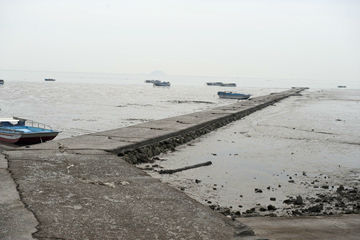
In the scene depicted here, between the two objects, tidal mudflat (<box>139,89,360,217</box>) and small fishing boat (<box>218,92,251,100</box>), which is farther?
small fishing boat (<box>218,92,251,100</box>)

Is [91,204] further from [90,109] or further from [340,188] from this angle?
[90,109]

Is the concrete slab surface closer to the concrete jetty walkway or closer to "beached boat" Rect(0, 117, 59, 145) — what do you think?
the concrete jetty walkway

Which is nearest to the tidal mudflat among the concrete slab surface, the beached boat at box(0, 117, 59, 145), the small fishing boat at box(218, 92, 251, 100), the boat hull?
the concrete slab surface

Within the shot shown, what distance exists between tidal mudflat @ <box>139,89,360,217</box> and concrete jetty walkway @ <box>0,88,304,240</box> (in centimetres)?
141

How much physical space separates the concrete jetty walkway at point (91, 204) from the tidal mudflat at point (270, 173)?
55.4 inches

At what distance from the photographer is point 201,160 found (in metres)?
10.1

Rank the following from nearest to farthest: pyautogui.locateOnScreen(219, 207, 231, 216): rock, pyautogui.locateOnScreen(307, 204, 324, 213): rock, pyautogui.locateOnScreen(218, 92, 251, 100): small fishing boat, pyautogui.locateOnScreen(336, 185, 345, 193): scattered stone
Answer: pyautogui.locateOnScreen(219, 207, 231, 216): rock, pyautogui.locateOnScreen(307, 204, 324, 213): rock, pyautogui.locateOnScreen(336, 185, 345, 193): scattered stone, pyautogui.locateOnScreen(218, 92, 251, 100): small fishing boat

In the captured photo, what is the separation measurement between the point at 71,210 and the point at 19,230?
0.64 meters

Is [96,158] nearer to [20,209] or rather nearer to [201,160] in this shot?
[20,209]

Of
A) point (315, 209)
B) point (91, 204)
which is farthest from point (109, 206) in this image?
point (315, 209)

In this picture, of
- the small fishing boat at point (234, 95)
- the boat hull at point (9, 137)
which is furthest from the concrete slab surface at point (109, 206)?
the small fishing boat at point (234, 95)

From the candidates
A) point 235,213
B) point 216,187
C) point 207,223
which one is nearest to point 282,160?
point 216,187

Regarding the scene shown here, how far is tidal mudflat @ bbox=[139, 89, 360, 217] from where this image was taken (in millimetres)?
6332

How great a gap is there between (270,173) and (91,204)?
5.51 metres
